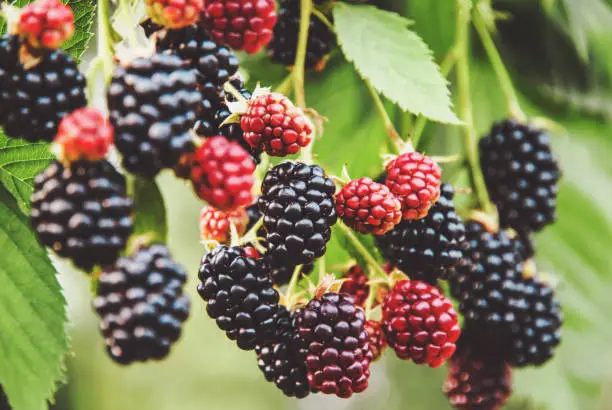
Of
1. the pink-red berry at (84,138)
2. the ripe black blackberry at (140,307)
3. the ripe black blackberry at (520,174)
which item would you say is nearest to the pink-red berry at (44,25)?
the pink-red berry at (84,138)

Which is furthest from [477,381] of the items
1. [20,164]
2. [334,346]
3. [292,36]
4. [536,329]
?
[20,164]

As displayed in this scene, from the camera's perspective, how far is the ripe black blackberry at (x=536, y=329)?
1150 mm

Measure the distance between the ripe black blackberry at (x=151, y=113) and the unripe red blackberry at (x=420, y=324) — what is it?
441 millimetres

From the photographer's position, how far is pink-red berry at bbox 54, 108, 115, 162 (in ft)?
1.88

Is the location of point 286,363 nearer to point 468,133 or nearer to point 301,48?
point 301,48

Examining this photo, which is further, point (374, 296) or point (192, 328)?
point (192, 328)

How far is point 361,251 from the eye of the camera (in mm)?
980

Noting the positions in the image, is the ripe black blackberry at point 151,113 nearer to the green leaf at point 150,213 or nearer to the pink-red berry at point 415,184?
the green leaf at point 150,213

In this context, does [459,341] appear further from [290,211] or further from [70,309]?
[70,309]

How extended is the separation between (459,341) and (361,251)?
1.08 feet

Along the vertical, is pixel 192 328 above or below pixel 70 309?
below

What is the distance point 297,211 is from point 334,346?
0.19 m

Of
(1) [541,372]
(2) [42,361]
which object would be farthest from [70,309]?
(1) [541,372]

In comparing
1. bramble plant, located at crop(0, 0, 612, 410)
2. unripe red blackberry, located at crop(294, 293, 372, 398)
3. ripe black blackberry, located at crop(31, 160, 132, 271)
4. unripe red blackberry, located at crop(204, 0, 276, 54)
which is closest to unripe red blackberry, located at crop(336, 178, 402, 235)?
bramble plant, located at crop(0, 0, 612, 410)
